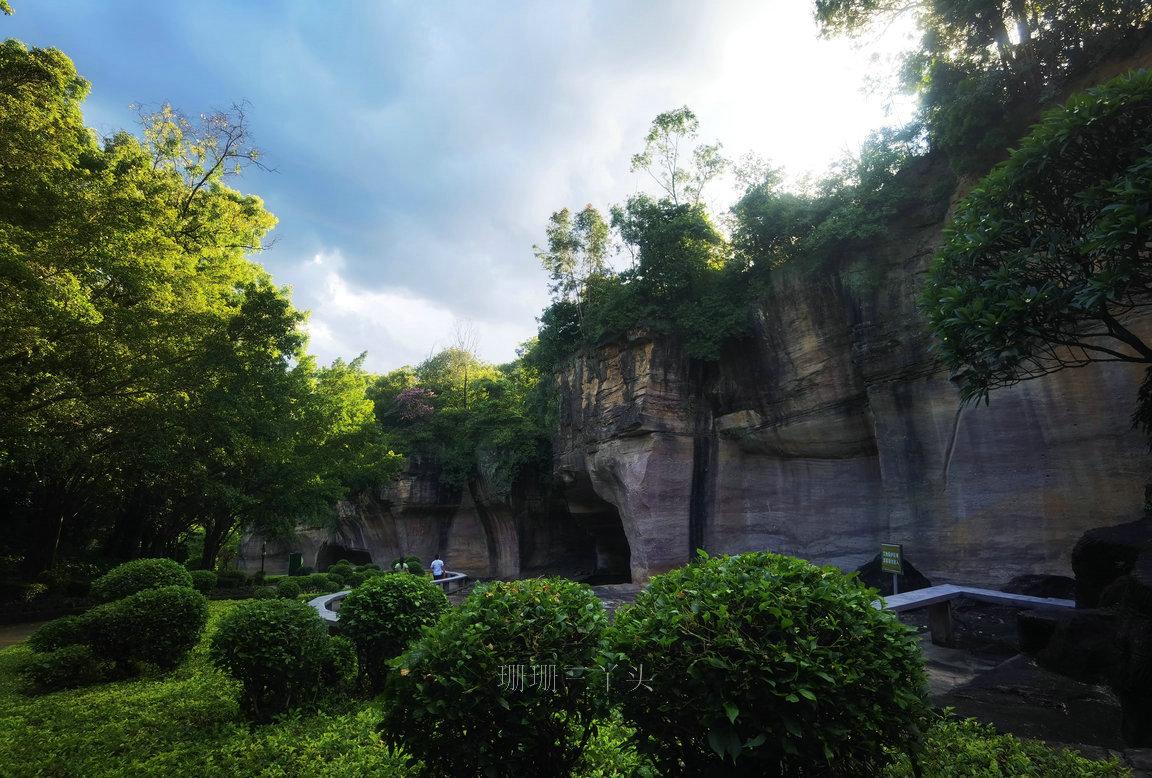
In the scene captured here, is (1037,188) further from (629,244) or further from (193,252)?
(193,252)

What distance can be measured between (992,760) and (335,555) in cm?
3635

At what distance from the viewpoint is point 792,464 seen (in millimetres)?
14195

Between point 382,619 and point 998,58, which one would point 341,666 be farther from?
point 998,58

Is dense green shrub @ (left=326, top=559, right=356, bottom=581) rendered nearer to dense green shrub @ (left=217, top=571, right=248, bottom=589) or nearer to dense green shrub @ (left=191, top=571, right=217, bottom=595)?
dense green shrub @ (left=217, top=571, right=248, bottom=589)

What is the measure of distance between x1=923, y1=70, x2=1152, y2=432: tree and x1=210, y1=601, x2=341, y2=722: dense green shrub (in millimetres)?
7897

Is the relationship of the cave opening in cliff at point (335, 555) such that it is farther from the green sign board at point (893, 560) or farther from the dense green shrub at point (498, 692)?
the dense green shrub at point (498, 692)

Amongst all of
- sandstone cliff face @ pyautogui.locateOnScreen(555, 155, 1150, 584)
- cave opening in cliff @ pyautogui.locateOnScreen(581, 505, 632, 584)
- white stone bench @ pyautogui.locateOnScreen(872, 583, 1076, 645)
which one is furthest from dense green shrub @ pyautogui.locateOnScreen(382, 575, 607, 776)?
cave opening in cliff @ pyautogui.locateOnScreen(581, 505, 632, 584)

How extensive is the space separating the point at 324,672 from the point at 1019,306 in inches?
333

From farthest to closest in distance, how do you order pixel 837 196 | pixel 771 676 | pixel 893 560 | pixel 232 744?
pixel 837 196 → pixel 893 560 → pixel 232 744 → pixel 771 676

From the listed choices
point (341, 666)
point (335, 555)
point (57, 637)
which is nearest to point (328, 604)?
point (57, 637)

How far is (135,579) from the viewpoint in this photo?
29.9 feet

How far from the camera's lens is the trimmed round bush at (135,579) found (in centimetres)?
891

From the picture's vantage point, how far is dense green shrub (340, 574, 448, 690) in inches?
217

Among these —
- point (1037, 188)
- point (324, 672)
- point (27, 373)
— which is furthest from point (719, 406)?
point (27, 373)
